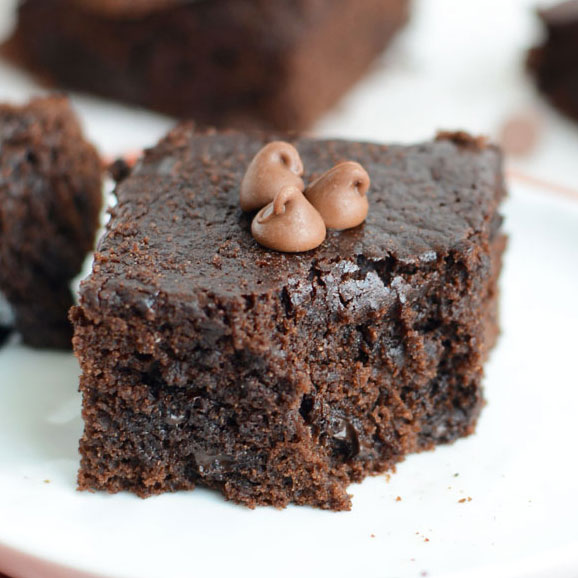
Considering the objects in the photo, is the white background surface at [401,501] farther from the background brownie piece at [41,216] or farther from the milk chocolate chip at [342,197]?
the milk chocolate chip at [342,197]

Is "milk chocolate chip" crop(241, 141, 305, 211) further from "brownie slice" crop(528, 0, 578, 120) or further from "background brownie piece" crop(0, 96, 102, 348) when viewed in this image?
"brownie slice" crop(528, 0, 578, 120)

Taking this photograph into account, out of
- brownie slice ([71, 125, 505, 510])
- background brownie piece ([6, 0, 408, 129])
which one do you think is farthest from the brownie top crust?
background brownie piece ([6, 0, 408, 129])

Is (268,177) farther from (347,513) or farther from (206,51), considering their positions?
(206,51)

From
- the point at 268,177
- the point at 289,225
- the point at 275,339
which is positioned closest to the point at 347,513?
the point at 275,339

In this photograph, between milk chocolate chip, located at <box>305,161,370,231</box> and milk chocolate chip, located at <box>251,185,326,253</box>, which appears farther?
milk chocolate chip, located at <box>305,161,370,231</box>

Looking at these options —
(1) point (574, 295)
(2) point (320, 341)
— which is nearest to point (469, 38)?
(1) point (574, 295)

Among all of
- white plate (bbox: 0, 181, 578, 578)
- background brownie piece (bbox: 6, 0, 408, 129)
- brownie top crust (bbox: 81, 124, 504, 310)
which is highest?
brownie top crust (bbox: 81, 124, 504, 310)

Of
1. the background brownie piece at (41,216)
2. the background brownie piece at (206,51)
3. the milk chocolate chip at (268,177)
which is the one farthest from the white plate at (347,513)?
the background brownie piece at (206,51)
